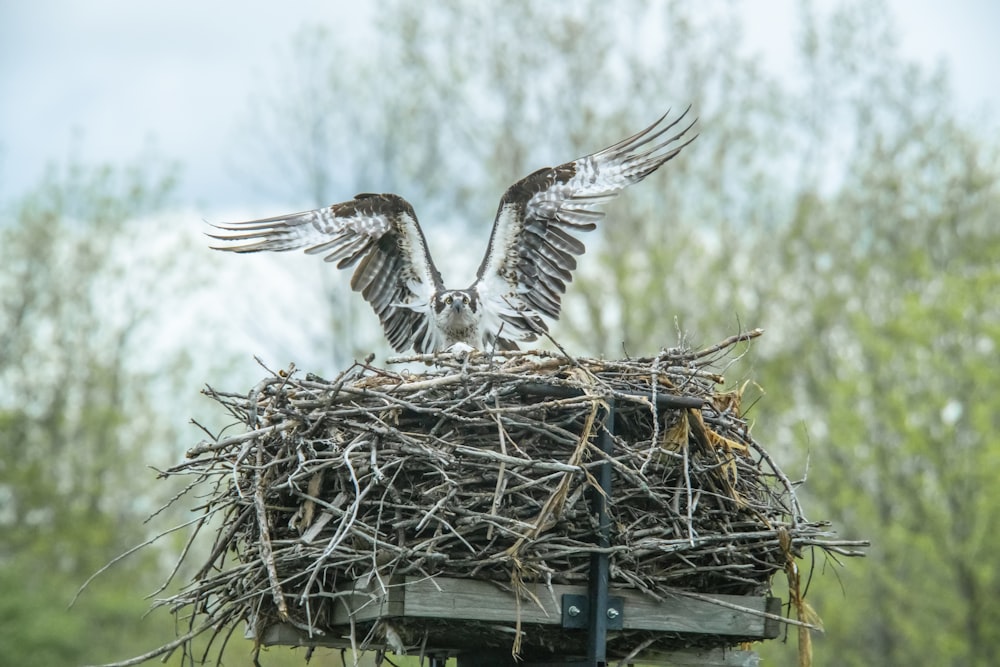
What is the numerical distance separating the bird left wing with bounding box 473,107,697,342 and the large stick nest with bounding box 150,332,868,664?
198cm

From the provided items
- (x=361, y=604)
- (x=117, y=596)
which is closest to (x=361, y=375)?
(x=361, y=604)

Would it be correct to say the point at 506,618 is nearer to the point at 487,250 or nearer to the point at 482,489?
the point at 482,489

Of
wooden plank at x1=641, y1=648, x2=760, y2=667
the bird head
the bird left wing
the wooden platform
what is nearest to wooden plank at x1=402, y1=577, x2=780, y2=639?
the wooden platform

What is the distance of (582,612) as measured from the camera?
17.6 feet

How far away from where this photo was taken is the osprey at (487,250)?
25.3 feet

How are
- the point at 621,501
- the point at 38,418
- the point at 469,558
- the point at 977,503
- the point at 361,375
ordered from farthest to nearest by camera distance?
the point at 38,418
the point at 977,503
the point at 361,375
the point at 621,501
the point at 469,558

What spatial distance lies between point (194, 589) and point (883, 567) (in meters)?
14.9

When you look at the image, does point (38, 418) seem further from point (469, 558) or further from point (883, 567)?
point (469, 558)

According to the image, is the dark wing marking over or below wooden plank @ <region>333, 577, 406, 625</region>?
over

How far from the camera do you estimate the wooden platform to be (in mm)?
5160

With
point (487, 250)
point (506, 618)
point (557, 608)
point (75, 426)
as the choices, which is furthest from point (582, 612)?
point (75, 426)

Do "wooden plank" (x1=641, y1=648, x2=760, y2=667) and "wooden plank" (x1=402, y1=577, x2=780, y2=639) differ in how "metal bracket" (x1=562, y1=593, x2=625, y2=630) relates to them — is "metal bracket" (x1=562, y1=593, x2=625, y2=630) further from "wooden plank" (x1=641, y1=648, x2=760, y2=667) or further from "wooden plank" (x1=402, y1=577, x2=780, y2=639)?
"wooden plank" (x1=641, y1=648, x2=760, y2=667)

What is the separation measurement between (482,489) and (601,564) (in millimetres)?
627

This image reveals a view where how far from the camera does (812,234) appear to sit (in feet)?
74.1
